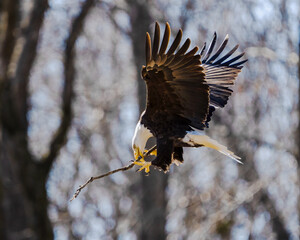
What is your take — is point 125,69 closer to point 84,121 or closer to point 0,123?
point 84,121

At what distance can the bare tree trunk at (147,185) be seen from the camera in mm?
8930

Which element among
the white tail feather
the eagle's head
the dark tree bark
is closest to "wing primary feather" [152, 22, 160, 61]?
the eagle's head

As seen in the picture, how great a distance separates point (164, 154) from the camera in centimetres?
439

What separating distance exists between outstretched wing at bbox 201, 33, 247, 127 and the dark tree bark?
269 centimetres

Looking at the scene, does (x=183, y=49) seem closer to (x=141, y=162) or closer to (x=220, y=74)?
(x=141, y=162)

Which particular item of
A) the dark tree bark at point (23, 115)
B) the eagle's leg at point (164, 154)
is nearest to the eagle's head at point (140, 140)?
the eagle's leg at point (164, 154)

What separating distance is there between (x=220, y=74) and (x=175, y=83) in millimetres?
867

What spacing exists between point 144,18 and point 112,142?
3917mm

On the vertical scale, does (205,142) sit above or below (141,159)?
above

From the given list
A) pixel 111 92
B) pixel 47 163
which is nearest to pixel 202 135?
pixel 47 163

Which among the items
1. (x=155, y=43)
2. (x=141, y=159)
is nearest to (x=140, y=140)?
(x=141, y=159)

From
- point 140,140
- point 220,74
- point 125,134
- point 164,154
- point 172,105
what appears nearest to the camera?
point 164,154

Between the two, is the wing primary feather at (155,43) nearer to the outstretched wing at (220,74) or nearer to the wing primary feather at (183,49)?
the wing primary feather at (183,49)

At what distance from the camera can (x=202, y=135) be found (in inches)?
181
